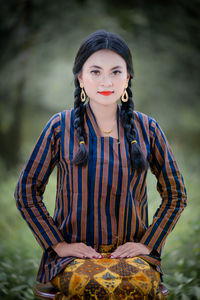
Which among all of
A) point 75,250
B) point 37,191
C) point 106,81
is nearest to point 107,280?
point 75,250

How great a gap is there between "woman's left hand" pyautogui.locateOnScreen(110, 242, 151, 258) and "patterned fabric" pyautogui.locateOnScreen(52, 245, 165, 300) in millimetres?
79

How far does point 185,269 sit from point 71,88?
364 centimetres

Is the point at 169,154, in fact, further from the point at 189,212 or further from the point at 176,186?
the point at 189,212

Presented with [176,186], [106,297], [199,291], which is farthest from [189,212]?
[106,297]

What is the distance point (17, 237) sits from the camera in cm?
451

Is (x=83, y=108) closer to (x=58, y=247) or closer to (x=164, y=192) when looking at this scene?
(x=164, y=192)

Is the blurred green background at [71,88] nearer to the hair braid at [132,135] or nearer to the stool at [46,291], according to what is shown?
the stool at [46,291]

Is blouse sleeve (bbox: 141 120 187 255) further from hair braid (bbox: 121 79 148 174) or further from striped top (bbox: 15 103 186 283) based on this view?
hair braid (bbox: 121 79 148 174)

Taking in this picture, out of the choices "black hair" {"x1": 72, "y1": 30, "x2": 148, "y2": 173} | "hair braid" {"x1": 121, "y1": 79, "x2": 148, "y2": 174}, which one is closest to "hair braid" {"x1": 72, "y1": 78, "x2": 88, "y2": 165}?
"black hair" {"x1": 72, "y1": 30, "x2": 148, "y2": 173}

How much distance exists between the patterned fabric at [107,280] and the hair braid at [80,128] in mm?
487

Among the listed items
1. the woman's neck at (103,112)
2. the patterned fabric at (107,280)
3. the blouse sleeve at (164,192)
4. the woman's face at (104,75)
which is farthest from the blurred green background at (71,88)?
the woman's face at (104,75)

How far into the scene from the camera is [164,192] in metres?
2.05

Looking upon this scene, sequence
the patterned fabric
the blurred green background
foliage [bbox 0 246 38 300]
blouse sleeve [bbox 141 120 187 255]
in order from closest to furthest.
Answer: the patterned fabric < blouse sleeve [bbox 141 120 187 255] < foliage [bbox 0 246 38 300] < the blurred green background

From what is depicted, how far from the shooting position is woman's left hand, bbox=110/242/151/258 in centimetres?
187
